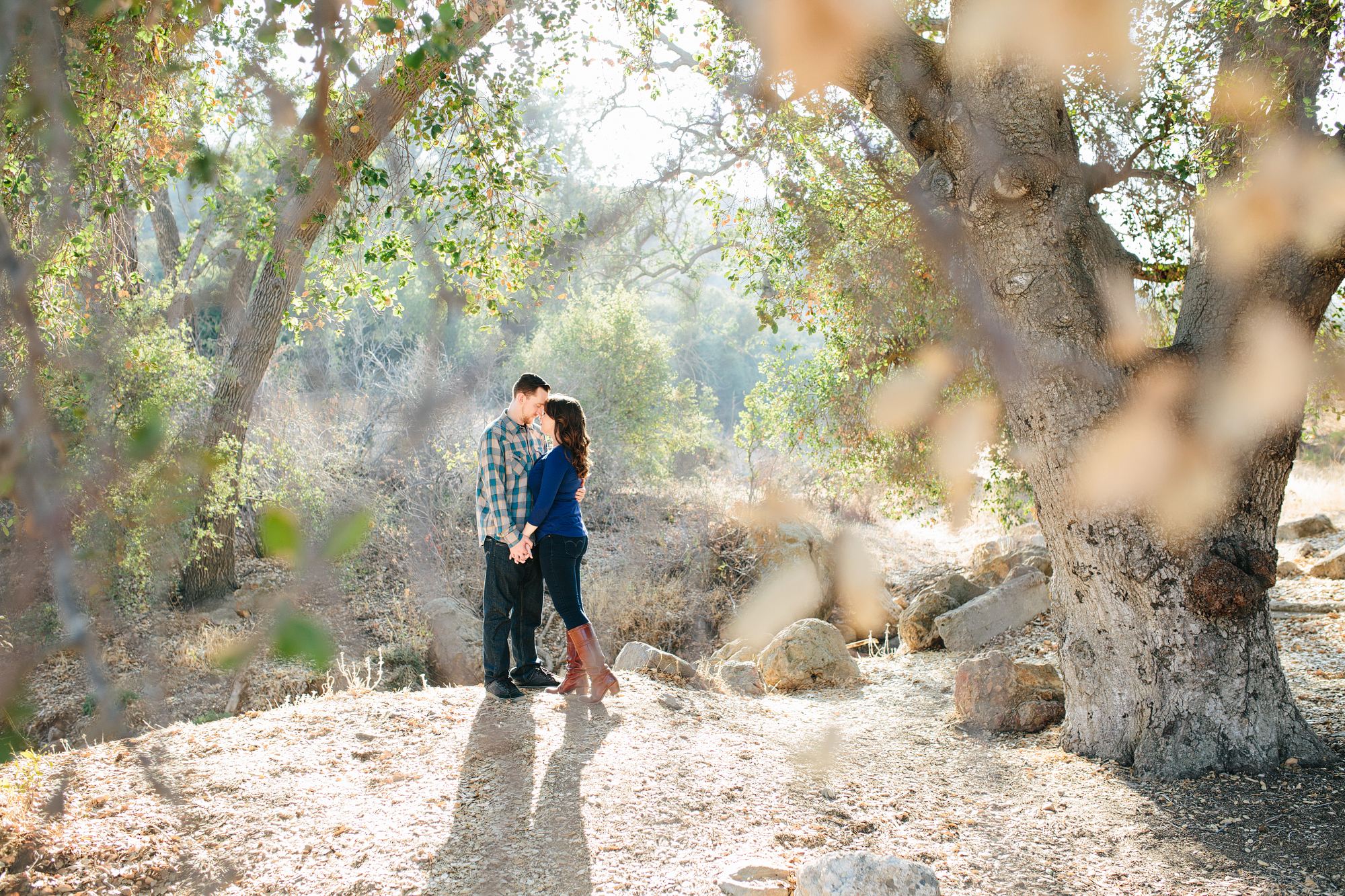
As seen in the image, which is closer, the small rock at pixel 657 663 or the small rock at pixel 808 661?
the small rock at pixel 657 663

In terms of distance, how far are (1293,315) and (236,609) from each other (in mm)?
10411

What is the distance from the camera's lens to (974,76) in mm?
4246

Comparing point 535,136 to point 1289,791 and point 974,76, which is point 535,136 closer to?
point 974,76

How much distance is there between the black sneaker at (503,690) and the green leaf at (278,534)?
4365mm

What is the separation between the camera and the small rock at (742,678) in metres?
6.58

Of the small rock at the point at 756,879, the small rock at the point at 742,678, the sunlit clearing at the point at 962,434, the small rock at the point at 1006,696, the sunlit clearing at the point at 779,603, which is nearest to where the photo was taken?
the small rock at the point at 756,879

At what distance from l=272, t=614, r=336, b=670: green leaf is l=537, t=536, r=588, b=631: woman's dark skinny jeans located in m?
3.94

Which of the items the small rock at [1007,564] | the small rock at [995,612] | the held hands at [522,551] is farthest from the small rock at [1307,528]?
the held hands at [522,551]

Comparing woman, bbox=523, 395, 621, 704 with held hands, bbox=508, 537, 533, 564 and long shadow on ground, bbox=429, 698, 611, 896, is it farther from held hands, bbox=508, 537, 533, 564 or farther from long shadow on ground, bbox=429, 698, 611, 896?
long shadow on ground, bbox=429, 698, 611, 896

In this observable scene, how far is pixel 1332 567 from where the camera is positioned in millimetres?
7699

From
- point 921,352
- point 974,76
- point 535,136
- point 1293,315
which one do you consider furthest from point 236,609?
point 535,136

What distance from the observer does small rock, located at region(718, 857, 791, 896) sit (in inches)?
108

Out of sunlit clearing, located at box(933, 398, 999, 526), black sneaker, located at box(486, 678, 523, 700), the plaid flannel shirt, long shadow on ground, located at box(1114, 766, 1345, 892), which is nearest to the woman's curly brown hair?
the plaid flannel shirt

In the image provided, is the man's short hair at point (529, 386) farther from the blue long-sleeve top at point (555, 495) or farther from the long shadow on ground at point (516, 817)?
the long shadow on ground at point (516, 817)
